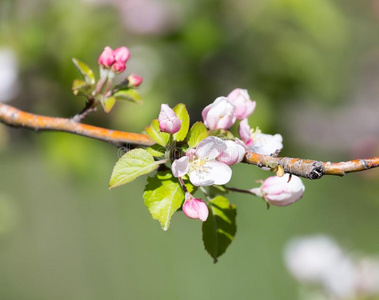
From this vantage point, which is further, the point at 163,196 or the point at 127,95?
the point at 127,95

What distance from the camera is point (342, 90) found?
270cm

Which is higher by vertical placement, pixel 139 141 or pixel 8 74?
pixel 8 74

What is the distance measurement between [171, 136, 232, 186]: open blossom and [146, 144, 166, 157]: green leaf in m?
0.04

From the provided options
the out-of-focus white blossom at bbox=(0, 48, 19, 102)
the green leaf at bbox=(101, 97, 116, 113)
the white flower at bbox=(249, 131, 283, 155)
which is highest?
the out-of-focus white blossom at bbox=(0, 48, 19, 102)

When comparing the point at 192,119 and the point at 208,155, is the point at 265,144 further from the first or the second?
the point at 192,119

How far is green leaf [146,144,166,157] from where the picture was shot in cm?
70

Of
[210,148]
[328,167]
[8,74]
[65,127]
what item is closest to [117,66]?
[65,127]

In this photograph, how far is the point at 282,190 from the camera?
755 mm

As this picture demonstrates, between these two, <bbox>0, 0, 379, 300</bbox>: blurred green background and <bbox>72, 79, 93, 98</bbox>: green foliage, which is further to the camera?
<bbox>0, 0, 379, 300</bbox>: blurred green background

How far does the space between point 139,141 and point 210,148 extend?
0.11 meters

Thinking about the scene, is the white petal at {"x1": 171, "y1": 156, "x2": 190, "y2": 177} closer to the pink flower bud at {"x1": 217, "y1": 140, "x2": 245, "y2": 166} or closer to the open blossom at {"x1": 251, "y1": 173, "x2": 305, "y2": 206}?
the pink flower bud at {"x1": 217, "y1": 140, "x2": 245, "y2": 166}

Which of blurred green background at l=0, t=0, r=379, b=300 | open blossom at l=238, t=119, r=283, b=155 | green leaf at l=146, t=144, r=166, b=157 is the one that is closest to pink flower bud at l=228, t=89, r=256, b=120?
open blossom at l=238, t=119, r=283, b=155

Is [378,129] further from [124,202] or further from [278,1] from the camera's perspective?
[124,202]

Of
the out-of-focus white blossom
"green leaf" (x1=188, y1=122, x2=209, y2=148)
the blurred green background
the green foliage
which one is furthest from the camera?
the blurred green background
